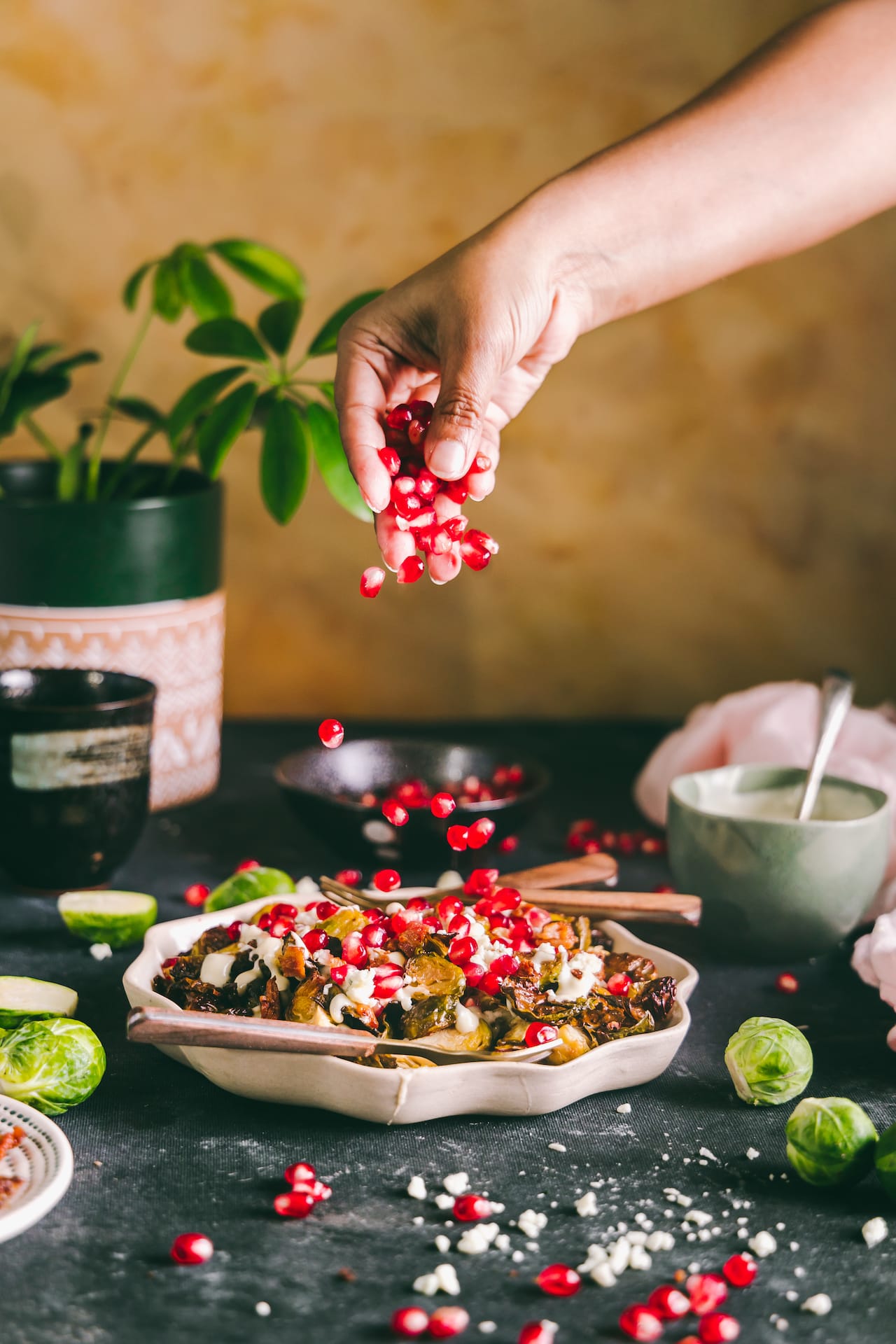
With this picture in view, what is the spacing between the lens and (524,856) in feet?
6.31

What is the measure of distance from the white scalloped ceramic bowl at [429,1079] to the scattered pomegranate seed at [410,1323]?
23cm

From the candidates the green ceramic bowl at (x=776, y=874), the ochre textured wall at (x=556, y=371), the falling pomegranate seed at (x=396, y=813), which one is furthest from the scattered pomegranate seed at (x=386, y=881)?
the ochre textured wall at (x=556, y=371)

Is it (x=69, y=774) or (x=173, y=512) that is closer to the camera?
(x=69, y=774)

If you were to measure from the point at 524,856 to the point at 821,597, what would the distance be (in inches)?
40.0

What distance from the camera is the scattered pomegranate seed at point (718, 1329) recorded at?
0.92 m

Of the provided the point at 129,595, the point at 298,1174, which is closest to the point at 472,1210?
the point at 298,1174

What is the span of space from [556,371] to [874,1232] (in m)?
1.78

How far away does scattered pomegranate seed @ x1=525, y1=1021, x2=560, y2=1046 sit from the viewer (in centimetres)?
120

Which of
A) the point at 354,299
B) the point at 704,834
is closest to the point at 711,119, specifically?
the point at 354,299

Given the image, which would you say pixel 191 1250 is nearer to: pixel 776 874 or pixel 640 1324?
pixel 640 1324

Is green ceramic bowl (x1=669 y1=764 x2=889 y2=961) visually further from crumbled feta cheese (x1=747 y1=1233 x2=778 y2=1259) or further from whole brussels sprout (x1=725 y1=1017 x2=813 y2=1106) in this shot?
crumbled feta cheese (x1=747 y1=1233 x2=778 y2=1259)

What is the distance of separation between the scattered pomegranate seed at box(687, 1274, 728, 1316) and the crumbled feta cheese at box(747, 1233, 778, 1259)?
7cm

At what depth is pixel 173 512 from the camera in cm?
196

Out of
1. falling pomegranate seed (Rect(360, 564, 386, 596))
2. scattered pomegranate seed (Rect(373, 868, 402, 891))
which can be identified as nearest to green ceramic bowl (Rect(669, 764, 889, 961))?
scattered pomegranate seed (Rect(373, 868, 402, 891))
